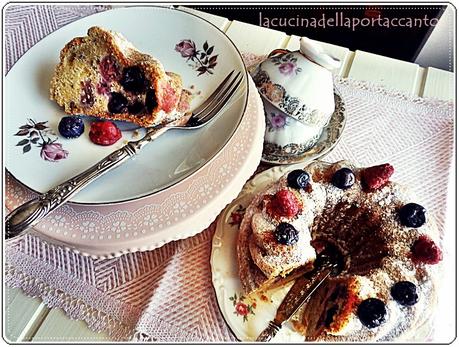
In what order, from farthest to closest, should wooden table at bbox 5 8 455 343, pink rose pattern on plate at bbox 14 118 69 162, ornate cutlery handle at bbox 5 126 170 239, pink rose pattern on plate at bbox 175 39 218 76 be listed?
1. wooden table at bbox 5 8 455 343
2. pink rose pattern on plate at bbox 175 39 218 76
3. pink rose pattern on plate at bbox 14 118 69 162
4. ornate cutlery handle at bbox 5 126 170 239

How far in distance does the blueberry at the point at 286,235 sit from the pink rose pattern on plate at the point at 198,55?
0.34 metres

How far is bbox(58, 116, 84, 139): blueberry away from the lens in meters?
0.98

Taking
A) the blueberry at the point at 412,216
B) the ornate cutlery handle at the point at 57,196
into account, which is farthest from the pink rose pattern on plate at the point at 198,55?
the blueberry at the point at 412,216

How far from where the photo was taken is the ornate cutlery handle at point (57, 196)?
2.77 ft

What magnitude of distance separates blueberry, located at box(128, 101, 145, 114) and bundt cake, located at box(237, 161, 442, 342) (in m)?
0.27

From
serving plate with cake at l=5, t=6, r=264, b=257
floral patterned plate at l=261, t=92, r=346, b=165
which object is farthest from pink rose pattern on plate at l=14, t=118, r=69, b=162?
floral patterned plate at l=261, t=92, r=346, b=165

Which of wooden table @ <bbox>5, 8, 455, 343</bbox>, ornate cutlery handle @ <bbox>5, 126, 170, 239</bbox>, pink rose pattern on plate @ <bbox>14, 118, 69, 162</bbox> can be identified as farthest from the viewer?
wooden table @ <bbox>5, 8, 455, 343</bbox>

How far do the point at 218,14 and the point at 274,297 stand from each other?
0.91m

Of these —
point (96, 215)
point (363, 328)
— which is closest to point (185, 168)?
point (96, 215)

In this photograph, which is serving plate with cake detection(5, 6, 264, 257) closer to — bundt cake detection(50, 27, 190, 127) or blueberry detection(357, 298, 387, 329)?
bundt cake detection(50, 27, 190, 127)

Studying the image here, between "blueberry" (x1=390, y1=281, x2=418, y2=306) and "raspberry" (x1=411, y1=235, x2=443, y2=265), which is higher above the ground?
"raspberry" (x1=411, y1=235, x2=443, y2=265)

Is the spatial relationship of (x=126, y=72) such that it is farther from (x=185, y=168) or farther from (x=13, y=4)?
(x=13, y=4)

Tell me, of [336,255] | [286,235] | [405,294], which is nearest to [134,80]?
[286,235]

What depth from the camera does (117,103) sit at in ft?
3.35
